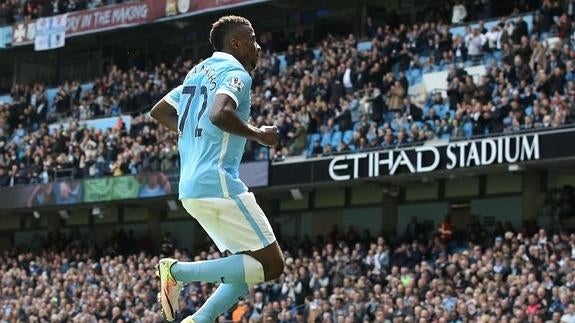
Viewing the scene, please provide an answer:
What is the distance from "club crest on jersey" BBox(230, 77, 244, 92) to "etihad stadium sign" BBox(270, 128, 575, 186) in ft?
64.7

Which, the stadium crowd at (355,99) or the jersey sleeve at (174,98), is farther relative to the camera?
the stadium crowd at (355,99)

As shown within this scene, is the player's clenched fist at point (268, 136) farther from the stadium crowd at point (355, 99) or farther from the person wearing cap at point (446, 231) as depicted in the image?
the person wearing cap at point (446, 231)

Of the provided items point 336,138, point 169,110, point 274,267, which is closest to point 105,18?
point 336,138

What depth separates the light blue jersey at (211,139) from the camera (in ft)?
26.2

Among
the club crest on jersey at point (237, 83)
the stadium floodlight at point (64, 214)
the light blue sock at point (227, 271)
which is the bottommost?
the light blue sock at point (227, 271)

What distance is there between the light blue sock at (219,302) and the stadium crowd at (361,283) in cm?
1325

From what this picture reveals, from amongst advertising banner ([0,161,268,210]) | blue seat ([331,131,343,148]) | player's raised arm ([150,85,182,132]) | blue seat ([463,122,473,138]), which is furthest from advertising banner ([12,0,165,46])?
player's raised arm ([150,85,182,132])

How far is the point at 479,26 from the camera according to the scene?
107ft

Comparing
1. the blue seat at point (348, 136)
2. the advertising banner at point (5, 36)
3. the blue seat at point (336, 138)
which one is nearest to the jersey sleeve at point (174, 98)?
the blue seat at point (348, 136)

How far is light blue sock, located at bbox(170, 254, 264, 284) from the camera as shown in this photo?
7961 millimetres

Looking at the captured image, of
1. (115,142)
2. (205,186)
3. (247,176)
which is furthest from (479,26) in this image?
(205,186)

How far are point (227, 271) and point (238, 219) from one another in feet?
1.15

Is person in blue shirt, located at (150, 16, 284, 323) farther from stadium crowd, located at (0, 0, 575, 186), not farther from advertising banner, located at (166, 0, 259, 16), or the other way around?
advertising banner, located at (166, 0, 259, 16)

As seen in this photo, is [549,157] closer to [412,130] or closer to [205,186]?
[412,130]
